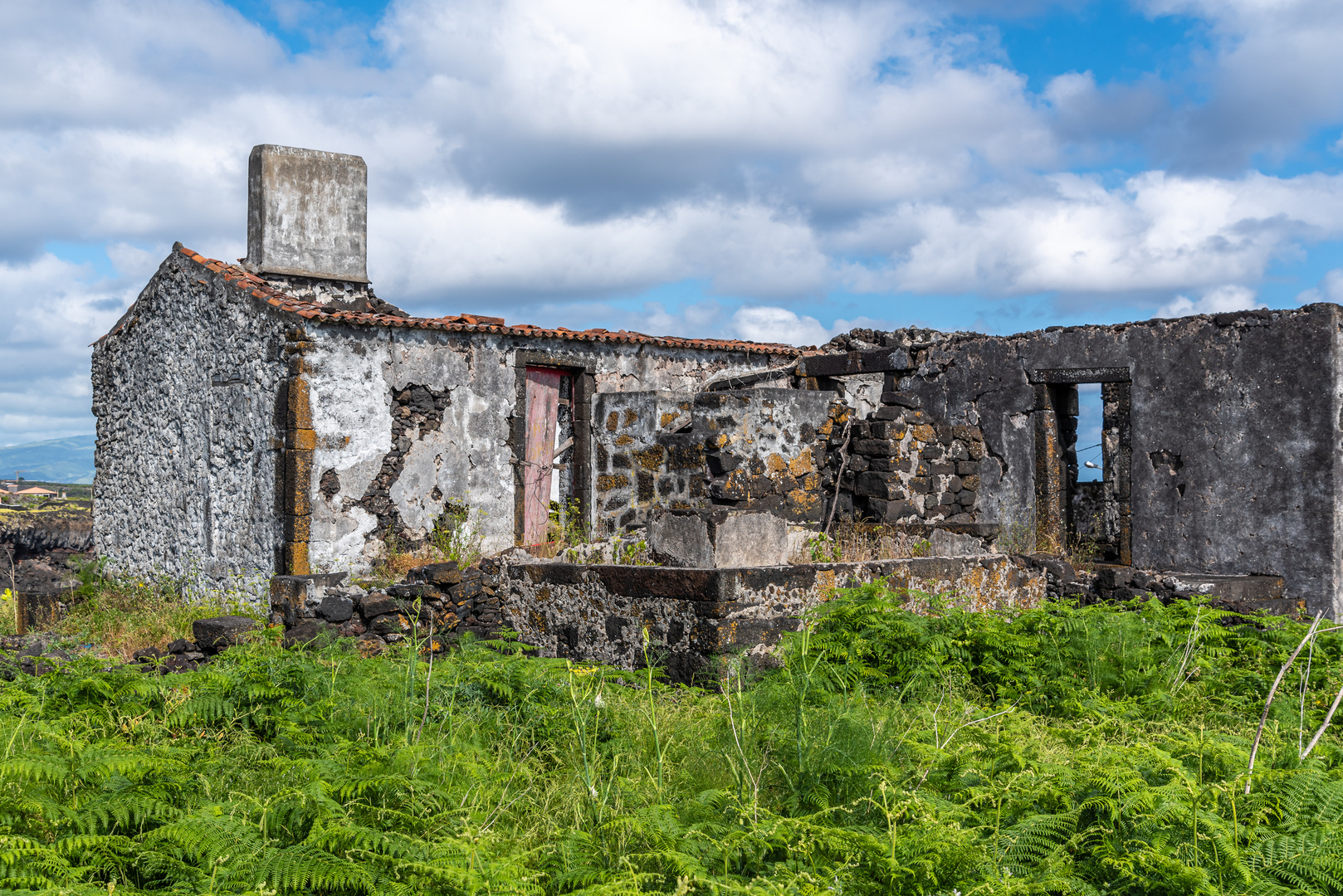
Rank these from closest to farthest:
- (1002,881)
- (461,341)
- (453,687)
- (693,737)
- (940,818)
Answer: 1. (1002,881)
2. (940,818)
3. (693,737)
4. (453,687)
5. (461,341)

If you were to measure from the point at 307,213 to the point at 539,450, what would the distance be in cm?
446

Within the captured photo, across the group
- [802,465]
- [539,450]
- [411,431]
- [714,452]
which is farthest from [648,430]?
[539,450]

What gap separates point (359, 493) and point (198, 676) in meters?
6.25

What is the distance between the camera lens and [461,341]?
12250 mm

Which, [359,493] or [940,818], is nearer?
[940,818]

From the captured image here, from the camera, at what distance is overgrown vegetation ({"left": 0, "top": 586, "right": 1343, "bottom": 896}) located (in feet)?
9.60

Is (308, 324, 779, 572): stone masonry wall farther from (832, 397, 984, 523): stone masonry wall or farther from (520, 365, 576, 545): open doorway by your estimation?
(832, 397, 984, 523): stone masonry wall

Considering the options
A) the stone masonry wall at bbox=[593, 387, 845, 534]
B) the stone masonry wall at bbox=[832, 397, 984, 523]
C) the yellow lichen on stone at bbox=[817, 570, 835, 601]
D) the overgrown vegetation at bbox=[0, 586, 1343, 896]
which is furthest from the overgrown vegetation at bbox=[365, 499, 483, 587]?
the overgrown vegetation at bbox=[0, 586, 1343, 896]

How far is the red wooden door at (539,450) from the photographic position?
12.9 meters

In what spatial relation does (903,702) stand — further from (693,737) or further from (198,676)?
(198,676)

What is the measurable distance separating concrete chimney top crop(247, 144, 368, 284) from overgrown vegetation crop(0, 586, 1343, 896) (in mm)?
8703

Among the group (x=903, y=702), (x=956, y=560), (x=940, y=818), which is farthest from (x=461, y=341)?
(x=940, y=818)

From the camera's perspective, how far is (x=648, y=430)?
8.39 m

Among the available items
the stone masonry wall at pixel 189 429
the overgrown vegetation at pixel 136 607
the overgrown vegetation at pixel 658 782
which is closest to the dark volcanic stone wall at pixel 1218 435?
the overgrown vegetation at pixel 658 782
